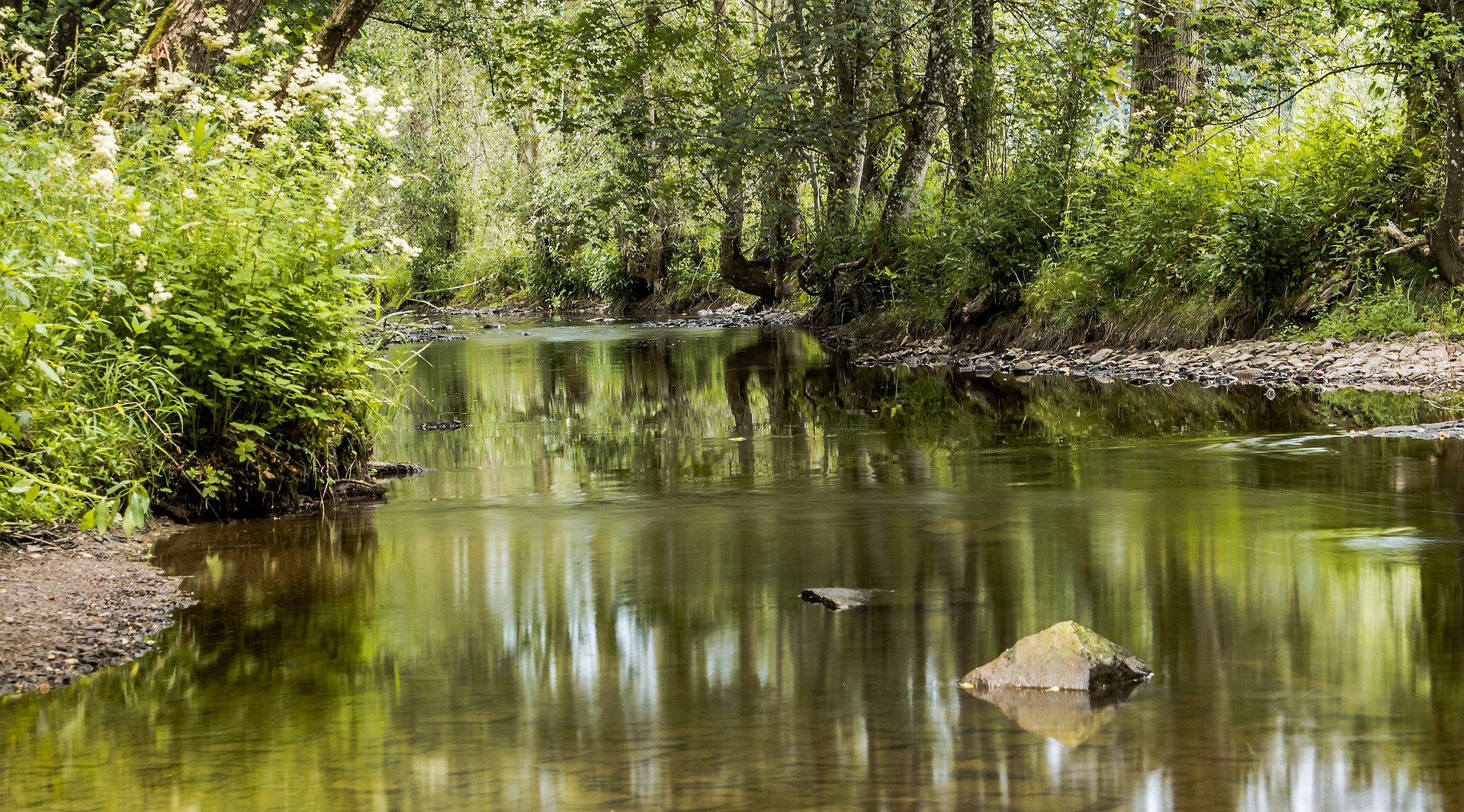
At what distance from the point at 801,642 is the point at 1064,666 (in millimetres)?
976

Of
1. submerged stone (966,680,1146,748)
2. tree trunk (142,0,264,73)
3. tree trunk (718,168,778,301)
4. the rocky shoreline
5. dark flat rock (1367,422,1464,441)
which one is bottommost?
submerged stone (966,680,1146,748)

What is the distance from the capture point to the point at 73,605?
5.16m

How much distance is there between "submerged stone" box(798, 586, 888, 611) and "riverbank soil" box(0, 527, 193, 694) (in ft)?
8.19

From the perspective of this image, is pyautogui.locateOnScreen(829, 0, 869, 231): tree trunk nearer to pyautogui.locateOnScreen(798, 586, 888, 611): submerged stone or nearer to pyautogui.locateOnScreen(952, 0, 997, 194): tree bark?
pyautogui.locateOnScreen(952, 0, 997, 194): tree bark

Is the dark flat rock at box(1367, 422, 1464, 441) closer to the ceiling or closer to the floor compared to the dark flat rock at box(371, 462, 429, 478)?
closer to the floor

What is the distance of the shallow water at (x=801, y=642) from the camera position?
3.47 meters

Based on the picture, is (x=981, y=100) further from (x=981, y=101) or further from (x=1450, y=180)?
(x=1450, y=180)

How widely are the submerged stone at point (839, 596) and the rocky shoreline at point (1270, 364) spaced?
8.40 meters

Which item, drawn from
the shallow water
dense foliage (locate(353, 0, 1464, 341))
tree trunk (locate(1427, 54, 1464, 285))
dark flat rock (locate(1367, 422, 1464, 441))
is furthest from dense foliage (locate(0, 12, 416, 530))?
tree trunk (locate(1427, 54, 1464, 285))

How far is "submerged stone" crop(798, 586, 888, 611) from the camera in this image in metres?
5.13

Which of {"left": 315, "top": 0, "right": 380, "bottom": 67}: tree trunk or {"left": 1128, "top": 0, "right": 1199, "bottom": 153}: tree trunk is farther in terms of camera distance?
{"left": 1128, "top": 0, "right": 1199, "bottom": 153}: tree trunk

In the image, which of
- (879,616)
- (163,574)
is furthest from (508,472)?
(879,616)

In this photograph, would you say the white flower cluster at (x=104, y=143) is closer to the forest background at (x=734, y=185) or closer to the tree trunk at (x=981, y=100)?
the forest background at (x=734, y=185)

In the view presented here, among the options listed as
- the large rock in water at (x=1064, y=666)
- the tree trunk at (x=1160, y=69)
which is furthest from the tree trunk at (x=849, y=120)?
the large rock in water at (x=1064, y=666)
